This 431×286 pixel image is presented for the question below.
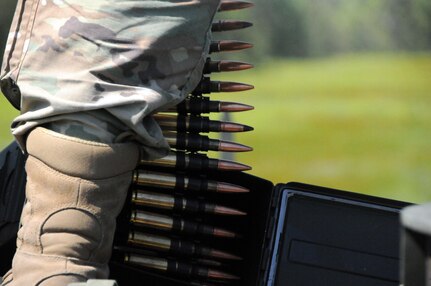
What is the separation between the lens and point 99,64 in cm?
164

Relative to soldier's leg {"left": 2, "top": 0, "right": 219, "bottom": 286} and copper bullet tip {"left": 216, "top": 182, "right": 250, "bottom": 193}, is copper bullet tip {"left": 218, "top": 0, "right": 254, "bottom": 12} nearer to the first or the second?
copper bullet tip {"left": 216, "top": 182, "right": 250, "bottom": 193}

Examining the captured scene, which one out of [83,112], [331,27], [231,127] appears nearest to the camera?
[83,112]

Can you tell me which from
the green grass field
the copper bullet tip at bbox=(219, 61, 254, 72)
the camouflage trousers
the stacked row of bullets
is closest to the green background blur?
the green grass field

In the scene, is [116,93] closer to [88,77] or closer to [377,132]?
[88,77]

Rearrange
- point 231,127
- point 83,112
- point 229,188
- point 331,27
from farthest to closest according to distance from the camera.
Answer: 1. point 331,27
2. point 231,127
3. point 229,188
4. point 83,112

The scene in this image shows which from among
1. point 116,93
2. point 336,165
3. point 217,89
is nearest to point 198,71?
point 116,93

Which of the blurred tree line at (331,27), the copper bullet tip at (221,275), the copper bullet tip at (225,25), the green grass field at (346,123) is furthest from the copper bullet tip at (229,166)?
the green grass field at (346,123)

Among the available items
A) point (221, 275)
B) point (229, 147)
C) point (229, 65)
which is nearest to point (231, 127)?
point (229, 147)

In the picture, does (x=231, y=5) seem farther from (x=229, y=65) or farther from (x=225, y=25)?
(x=229, y=65)

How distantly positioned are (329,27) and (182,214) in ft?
12.1

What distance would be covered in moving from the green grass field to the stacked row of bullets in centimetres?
319

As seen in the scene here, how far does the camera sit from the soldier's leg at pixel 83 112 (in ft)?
5.28

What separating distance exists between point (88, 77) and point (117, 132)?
0.11m

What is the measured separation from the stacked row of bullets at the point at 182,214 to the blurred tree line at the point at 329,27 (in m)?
3.25
